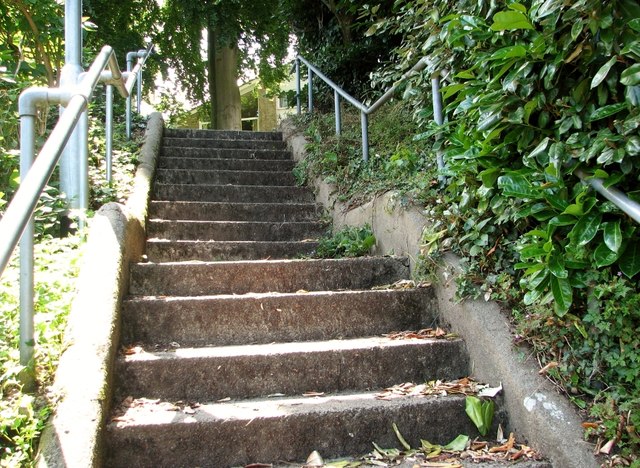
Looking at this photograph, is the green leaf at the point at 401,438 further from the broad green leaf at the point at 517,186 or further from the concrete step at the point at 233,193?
the concrete step at the point at 233,193

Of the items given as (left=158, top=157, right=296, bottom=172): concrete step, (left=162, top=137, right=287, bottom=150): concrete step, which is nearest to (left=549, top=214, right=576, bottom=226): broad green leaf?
(left=158, top=157, right=296, bottom=172): concrete step

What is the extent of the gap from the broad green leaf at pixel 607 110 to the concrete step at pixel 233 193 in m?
3.12

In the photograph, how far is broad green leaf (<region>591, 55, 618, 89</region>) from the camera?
170 centimetres

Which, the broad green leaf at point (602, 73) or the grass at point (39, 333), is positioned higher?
the broad green leaf at point (602, 73)

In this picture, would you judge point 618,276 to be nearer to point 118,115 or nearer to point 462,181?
point 462,181

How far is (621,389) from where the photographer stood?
178 centimetres

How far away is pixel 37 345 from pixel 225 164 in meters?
3.53

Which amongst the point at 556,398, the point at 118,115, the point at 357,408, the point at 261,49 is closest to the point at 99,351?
the point at 357,408

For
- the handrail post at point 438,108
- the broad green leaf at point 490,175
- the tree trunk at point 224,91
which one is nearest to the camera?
the broad green leaf at point 490,175

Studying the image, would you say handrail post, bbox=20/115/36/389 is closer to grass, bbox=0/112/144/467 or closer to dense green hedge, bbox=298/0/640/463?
grass, bbox=0/112/144/467

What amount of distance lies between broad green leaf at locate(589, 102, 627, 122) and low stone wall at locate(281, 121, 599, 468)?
91 centimetres

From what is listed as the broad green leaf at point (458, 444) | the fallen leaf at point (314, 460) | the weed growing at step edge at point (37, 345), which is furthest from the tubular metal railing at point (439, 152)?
the weed growing at step edge at point (37, 345)

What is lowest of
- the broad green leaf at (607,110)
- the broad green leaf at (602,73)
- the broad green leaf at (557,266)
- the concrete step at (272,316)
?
the concrete step at (272,316)

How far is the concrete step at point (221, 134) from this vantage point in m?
6.11
